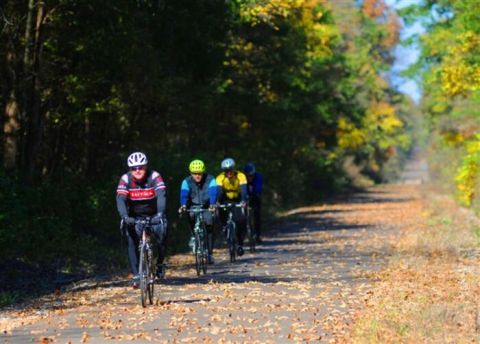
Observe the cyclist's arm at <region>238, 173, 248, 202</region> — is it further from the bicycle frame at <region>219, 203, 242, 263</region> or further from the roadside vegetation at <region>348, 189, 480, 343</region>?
the roadside vegetation at <region>348, 189, 480, 343</region>

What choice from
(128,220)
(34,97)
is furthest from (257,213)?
(128,220)

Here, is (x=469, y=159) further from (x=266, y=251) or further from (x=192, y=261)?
(x=192, y=261)

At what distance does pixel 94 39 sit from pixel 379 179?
303 feet

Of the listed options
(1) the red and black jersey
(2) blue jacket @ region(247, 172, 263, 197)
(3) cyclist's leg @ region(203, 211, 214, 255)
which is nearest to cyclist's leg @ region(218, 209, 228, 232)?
(3) cyclist's leg @ region(203, 211, 214, 255)

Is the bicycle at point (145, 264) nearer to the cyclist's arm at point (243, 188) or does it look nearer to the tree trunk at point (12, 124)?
the cyclist's arm at point (243, 188)

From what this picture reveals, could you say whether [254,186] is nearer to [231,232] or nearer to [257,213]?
[257,213]

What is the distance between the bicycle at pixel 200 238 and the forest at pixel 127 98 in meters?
3.17

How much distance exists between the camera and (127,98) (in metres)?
31.5

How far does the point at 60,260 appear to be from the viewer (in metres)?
24.2

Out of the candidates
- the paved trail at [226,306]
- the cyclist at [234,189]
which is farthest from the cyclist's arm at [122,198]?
the cyclist at [234,189]

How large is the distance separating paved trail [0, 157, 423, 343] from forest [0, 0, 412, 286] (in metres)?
2.88

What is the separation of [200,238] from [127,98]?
1076 cm

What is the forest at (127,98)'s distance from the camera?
2539 cm

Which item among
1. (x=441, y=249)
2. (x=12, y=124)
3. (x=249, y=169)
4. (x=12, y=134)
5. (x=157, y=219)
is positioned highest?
(x=12, y=124)
